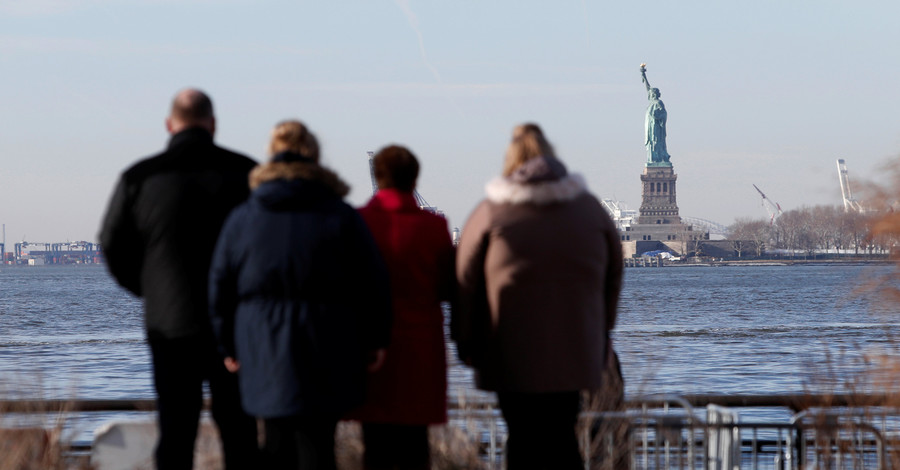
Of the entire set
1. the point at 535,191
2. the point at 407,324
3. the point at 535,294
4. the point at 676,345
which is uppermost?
the point at 535,191

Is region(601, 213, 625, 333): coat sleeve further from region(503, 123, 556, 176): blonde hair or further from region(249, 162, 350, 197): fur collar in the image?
region(249, 162, 350, 197): fur collar

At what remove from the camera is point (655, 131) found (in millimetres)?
156250

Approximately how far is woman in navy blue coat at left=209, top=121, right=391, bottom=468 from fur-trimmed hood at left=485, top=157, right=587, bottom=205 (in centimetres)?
65

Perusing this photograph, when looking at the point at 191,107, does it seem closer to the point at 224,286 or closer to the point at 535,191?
the point at 224,286

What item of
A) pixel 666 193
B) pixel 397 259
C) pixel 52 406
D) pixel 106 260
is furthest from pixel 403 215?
pixel 666 193

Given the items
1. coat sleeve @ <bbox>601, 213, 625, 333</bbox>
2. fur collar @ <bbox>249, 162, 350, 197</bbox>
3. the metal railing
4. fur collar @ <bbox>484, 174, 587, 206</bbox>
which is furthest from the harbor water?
fur collar @ <bbox>249, 162, 350, 197</bbox>

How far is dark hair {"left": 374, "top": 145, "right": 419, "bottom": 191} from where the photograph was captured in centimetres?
470

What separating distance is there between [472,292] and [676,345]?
103 ft

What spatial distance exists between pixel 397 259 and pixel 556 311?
0.66 metres

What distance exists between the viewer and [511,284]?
4.65m

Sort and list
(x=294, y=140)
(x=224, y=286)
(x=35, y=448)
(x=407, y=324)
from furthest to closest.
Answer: (x=35, y=448) → (x=407, y=324) → (x=294, y=140) → (x=224, y=286)

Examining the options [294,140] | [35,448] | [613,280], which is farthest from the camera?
[35,448]

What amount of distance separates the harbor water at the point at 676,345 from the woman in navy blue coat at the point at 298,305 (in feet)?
5.28

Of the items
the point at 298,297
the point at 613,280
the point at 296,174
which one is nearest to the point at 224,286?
the point at 298,297
